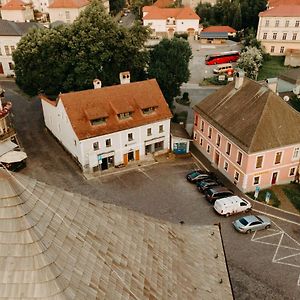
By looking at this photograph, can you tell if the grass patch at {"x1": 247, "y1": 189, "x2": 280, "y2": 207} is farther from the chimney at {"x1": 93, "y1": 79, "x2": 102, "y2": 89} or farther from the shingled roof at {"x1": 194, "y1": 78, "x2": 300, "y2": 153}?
the chimney at {"x1": 93, "y1": 79, "x2": 102, "y2": 89}

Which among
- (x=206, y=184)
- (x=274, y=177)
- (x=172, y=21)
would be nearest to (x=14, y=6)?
(x=172, y=21)

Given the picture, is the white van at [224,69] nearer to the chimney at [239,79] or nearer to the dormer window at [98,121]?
the chimney at [239,79]

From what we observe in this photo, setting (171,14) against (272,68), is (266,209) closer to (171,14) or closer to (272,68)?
(272,68)

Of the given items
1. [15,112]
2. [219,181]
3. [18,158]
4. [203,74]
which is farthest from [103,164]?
[203,74]

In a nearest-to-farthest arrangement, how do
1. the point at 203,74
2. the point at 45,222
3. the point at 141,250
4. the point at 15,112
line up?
the point at 45,222
the point at 141,250
the point at 15,112
the point at 203,74

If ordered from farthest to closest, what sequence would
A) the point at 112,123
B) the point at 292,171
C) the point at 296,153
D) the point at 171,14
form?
the point at 171,14 → the point at 112,123 → the point at 292,171 → the point at 296,153

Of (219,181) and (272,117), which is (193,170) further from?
(272,117)
